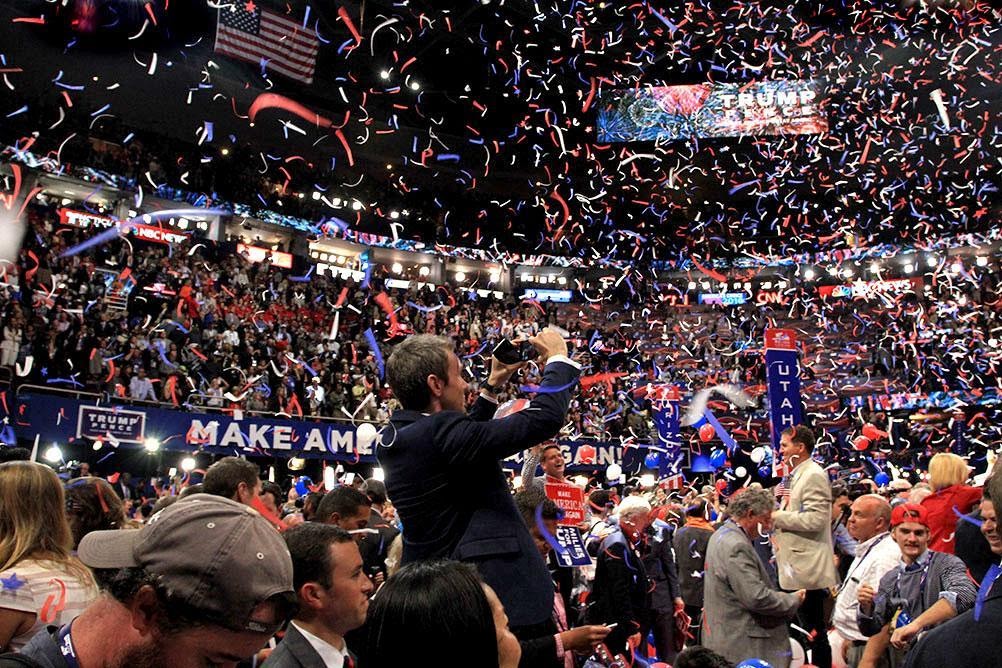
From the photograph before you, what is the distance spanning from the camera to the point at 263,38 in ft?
62.7

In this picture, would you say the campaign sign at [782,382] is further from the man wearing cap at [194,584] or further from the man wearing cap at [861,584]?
the man wearing cap at [194,584]

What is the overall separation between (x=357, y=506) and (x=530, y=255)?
98.6 feet

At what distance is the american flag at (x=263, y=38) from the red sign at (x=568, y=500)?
16.4 metres

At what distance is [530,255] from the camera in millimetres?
33906

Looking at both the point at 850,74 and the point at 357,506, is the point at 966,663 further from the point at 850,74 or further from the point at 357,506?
the point at 850,74

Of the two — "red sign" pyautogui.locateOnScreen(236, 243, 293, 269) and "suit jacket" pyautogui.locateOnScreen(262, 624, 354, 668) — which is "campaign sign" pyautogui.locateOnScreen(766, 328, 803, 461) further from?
"red sign" pyautogui.locateOnScreen(236, 243, 293, 269)

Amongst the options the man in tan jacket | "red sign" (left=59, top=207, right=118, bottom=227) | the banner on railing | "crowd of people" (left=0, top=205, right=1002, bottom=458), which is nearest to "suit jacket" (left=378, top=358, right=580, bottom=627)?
the man in tan jacket

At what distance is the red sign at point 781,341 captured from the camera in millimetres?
8586

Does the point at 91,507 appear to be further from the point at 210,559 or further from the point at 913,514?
the point at 913,514

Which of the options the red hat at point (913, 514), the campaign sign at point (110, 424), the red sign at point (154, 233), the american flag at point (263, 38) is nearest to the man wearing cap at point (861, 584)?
the red hat at point (913, 514)

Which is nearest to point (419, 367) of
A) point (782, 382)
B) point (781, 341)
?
point (782, 382)

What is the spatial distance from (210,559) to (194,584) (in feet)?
0.16

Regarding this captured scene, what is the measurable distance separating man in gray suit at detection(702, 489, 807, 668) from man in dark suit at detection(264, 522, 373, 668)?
2.61 metres

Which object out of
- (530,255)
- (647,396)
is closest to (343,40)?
(530,255)
